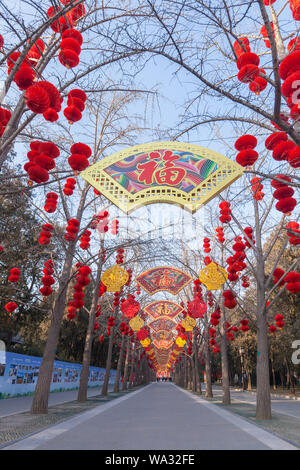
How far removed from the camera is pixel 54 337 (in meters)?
11.2

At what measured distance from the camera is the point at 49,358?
35.5 feet

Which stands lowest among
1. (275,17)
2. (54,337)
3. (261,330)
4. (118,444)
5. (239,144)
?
(118,444)

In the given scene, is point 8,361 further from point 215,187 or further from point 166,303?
point 215,187

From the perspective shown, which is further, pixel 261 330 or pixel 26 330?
pixel 26 330

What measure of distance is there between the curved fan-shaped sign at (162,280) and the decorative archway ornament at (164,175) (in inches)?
519

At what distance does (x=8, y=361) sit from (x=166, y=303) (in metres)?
12.9

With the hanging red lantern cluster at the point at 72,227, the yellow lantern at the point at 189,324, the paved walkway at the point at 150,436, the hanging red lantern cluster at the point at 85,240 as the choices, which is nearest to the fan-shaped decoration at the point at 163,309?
the yellow lantern at the point at 189,324

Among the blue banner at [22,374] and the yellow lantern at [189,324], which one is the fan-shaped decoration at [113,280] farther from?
the yellow lantern at [189,324]

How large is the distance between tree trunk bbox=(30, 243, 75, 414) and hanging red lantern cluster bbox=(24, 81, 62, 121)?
7.27 m

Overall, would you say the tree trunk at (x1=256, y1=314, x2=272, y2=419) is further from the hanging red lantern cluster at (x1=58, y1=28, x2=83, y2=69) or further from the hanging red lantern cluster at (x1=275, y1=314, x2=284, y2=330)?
the hanging red lantern cluster at (x1=58, y1=28, x2=83, y2=69)

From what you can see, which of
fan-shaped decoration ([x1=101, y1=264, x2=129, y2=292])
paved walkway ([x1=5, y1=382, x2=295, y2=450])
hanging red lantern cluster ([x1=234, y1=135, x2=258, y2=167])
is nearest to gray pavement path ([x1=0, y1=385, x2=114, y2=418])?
paved walkway ([x1=5, y1=382, x2=295, y2=450])

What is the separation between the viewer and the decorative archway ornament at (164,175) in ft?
20.9

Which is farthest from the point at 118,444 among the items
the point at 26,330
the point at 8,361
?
the point at 26,330

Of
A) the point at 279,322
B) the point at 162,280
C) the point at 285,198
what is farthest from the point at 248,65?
the point at 162,280
